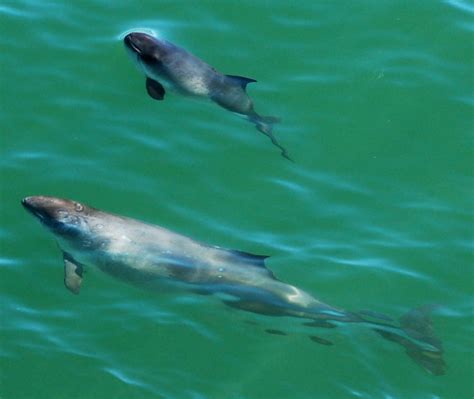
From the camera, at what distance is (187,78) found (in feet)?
36.2

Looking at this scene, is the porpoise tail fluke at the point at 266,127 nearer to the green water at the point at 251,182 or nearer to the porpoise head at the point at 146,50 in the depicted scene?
the green water at the point at 251,182

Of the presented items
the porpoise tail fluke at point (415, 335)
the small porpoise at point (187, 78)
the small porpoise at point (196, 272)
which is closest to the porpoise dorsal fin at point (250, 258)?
the small porpoise at point (196, 272)

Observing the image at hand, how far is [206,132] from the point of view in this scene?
435 inches

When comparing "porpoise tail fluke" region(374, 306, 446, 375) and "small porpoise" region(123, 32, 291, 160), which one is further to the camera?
"small porpoise" region(123, 32, 291, 160)

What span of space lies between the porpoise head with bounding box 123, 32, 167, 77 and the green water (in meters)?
0.31

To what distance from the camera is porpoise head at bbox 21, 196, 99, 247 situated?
9797 mm

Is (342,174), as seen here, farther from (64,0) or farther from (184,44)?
(64,0)

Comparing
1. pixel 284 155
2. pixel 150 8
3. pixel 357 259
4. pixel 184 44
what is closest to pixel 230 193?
pixel 284 155

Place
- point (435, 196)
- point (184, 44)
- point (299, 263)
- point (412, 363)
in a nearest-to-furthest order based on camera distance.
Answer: point (412, 363)
point (299, 263)
point (435, 196)
point (184, 44)

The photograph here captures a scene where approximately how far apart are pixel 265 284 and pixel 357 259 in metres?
1.09

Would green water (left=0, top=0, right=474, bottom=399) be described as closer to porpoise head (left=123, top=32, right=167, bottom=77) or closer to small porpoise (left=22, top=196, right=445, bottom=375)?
small porpoise (left=22, top=196, right=445, bottom=375)

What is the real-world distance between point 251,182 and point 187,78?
1397 millimetres

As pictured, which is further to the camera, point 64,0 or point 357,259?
point 64,0

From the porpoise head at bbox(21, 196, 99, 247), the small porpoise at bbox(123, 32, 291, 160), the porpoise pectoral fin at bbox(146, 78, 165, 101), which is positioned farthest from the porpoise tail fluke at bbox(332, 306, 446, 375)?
the porpoise pectoral fin at bbox(146, 78, 165, 101)
